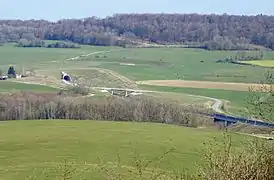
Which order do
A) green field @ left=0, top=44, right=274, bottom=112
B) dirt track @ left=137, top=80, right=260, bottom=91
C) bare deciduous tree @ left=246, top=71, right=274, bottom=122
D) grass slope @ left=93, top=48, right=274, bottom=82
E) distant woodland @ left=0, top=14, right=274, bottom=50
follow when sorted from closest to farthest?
bare deciduous tree @ left=246, top=71, right=274, bottom=122, dirt track @ left=137, top=80, right=260, bottom=91, green field @ left=0, top=44, right=274, bottom=112, grass slope @ left=93, top=48, right=274, bottom=82, distant woodland @ left=0, top=14, right=274, bottom=50

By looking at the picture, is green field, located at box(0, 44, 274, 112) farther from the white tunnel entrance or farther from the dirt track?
the dirt track

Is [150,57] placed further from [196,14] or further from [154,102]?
[196,14]

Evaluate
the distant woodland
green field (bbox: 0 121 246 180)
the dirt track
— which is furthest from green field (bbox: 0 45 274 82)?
green field (bbox: 0 121 246 180)

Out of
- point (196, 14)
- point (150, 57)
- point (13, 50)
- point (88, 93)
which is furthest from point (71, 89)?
point (196, 14)

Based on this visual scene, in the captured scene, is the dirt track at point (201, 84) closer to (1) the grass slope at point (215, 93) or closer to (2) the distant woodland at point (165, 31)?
(1) the grass slope at point (215, 93)

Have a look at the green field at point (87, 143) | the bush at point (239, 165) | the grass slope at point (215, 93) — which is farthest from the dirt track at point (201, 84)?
the bush at point (239, 165)
